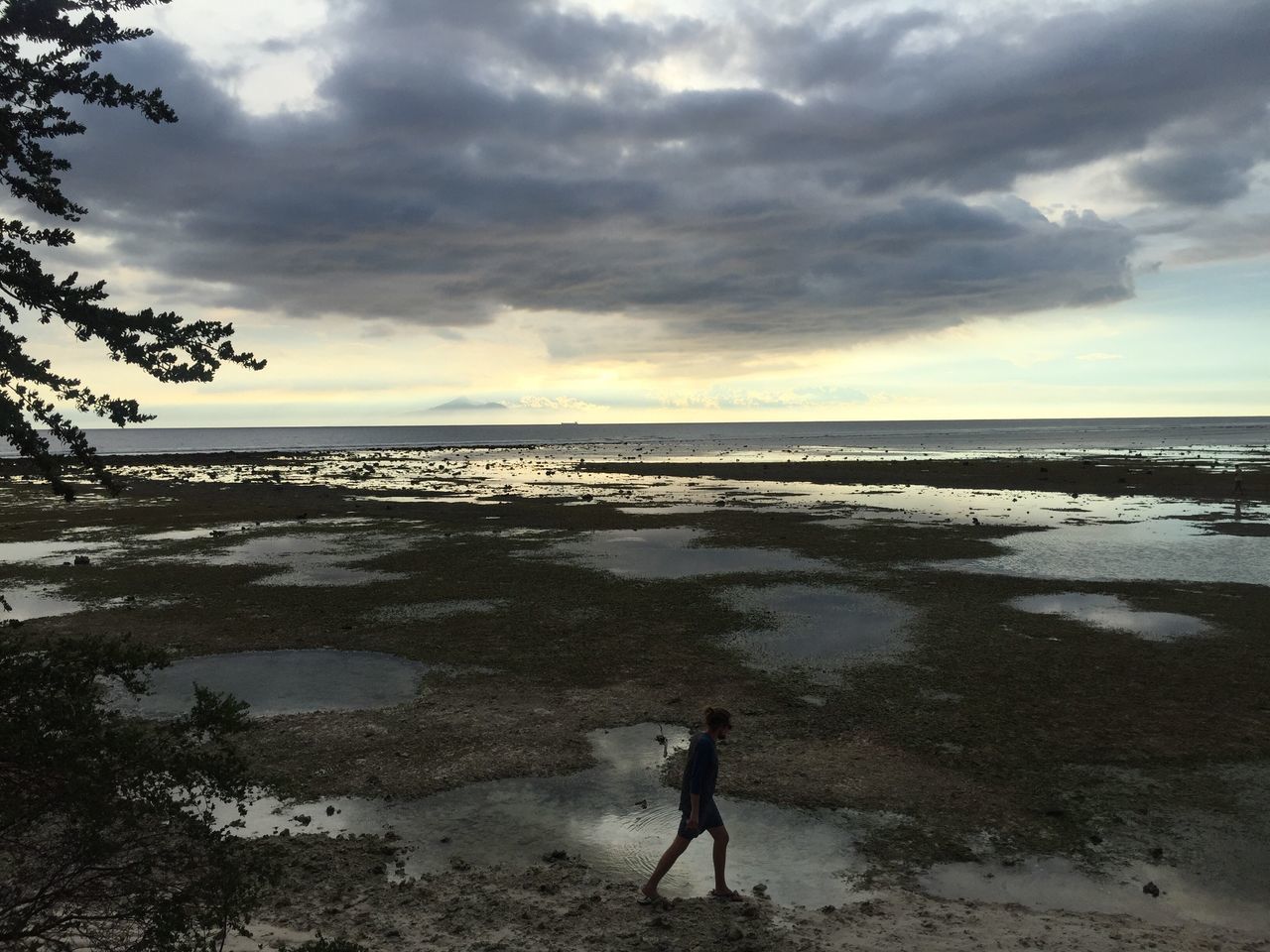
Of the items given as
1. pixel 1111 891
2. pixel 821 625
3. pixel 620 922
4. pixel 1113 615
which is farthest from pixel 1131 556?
pixel 620 922

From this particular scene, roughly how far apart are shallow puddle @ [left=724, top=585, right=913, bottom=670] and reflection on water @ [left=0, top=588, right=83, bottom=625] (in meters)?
19.0

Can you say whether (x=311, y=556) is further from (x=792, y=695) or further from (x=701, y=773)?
(x=701, y=773)

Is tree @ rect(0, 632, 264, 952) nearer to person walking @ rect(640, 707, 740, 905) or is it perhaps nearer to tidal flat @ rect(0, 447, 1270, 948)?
tidal flat @ rect(0, 447, 1270, 948)

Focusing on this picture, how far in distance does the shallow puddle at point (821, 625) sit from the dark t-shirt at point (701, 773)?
8.55 metres

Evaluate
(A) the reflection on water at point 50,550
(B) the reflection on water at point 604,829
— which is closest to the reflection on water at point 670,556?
(B) the reflection on water at point 604,829

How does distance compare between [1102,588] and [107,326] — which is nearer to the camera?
[107,326]

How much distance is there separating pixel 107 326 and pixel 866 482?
63.7m

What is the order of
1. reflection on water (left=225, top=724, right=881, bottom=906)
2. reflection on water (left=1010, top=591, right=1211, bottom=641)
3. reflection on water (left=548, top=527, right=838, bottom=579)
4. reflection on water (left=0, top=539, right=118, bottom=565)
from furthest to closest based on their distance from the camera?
reflection on water (left=0, top=539, right=118, bottom=565)
reflection on water (left=548, top=527, right=838, bottom=579)
reflection on water (left=1010, top=591, right=1211, bottom=641)
reflection on water (left=225, top=724, right=881, bottom=906)

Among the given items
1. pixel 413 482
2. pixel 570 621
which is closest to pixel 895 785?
pixel 570 621

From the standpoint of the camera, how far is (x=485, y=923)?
799cm

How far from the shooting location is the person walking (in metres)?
8.45

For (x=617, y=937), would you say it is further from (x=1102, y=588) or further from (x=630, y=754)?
(x=1102, y=588)

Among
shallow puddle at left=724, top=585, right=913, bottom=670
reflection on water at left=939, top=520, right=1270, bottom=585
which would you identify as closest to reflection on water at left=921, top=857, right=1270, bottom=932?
shallow puddle at left=724, top=585, right=913, bottom=670

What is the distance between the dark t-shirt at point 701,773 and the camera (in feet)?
28.6
